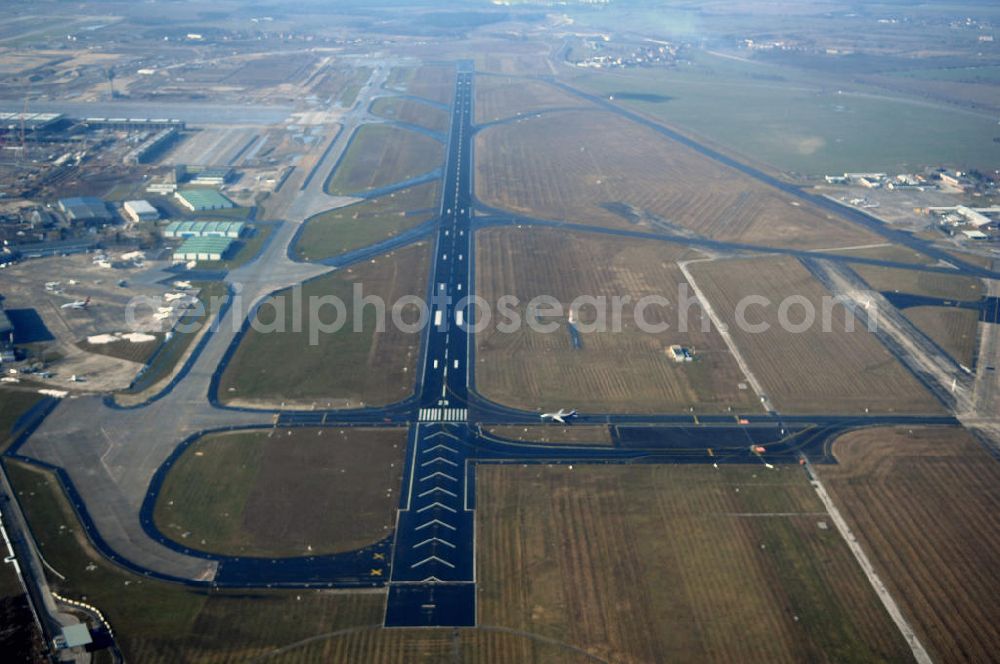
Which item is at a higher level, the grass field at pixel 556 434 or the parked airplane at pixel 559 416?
the parked airplane at pixel 559 416

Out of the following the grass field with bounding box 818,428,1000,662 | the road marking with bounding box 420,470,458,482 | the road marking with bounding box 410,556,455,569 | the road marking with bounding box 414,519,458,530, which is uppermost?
the road marking with bounding box 420,470,458,482

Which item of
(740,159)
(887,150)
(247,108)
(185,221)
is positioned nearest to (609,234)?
(740,159)

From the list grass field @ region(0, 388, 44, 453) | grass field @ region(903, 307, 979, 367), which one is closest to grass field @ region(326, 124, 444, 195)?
grass field @ region(0, 388, 44, 453)

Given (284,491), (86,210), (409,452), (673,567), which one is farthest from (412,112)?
(673,567)

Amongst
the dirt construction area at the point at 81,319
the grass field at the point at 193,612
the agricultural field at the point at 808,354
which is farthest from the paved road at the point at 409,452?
the dirt construction area at the point at 81,319

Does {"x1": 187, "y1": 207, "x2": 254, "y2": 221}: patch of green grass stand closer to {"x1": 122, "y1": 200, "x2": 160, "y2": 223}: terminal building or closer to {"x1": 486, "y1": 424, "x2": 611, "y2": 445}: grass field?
{"x1": 122, "y1": 200, "x2": 160, "y2": 223}: terminal building

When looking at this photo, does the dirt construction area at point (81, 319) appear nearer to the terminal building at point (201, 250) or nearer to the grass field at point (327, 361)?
the terminal building at point (201, 250)
